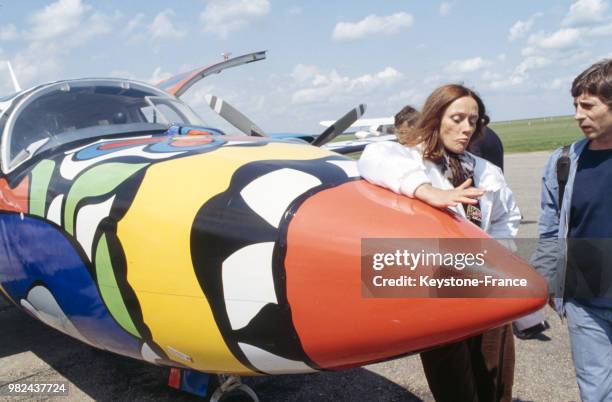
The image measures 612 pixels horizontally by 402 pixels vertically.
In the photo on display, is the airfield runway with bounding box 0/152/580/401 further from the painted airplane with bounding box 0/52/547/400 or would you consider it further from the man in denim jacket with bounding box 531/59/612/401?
the man in denim jacket with bounding box 531/59/612/401

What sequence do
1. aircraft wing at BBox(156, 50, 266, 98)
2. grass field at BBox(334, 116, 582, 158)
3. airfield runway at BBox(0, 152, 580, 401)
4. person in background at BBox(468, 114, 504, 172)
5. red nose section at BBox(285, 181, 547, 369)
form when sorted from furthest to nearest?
grass field at BBox(334, 116, 582, 158) → aircraft wing at BBox(156, 50, 266, 98) → person in background at BBox(468, 114, 504, 172) → airfield runway at BBox(0, 152, 580, 401) → red nose section at BBox(285, 181, 547, 369)

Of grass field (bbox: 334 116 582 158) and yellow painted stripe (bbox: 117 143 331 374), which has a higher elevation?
yellow painted stripe (bbox: 117 143 331 374)

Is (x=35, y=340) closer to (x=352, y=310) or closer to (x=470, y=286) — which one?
(x=352, y=310)

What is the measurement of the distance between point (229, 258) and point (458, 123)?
1.31 m

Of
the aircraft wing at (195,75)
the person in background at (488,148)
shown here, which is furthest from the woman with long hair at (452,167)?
the aircraft wing at (195,75)

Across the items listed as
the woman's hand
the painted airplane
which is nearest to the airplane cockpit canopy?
the painted airplane

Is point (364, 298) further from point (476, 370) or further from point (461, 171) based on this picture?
point (476, 370)

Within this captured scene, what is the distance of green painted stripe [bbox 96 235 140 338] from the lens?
270 cm

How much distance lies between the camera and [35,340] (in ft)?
18.9

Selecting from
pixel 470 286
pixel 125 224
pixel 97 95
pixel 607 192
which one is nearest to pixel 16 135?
pixel 97 95

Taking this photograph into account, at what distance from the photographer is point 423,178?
7.67 ft

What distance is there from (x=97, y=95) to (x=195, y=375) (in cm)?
290

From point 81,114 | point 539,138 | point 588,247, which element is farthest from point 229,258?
point 539,138

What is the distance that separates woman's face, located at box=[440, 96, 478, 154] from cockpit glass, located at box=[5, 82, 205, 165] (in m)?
2.60
